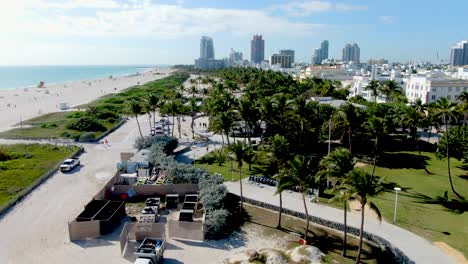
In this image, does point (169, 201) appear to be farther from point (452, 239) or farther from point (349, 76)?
point (349, 76)

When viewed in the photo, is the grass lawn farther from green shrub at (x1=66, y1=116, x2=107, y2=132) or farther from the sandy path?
green shrub at (x1=66, y1=116, x2=107, y2=132)

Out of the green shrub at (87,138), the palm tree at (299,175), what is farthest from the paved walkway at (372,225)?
the green shrub at (87,138)

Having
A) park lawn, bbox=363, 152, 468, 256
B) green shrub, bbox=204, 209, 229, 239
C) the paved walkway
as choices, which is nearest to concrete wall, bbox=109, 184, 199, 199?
the paved walkway

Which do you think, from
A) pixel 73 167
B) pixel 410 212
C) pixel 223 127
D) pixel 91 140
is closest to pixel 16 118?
pixel 91 140

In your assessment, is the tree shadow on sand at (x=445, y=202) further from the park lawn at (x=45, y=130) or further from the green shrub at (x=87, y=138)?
the park lawn at (x=45, y=130)

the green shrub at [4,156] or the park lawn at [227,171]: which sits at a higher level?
the green shrub at [4,156]
